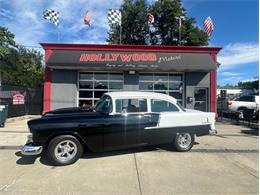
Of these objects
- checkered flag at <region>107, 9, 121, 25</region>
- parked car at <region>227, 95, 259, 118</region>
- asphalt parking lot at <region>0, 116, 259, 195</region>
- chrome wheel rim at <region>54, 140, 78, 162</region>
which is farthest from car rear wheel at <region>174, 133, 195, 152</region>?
checkered flag at <region>107, 9, 121, 25</region>

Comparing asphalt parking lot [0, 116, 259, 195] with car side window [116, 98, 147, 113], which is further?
car side window [116, 98, 147, 113]

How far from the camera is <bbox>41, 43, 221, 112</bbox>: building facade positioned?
1811cm

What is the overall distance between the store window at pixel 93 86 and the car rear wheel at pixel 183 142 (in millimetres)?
10902

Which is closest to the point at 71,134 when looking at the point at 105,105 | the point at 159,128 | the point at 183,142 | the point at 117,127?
the point at 117,127

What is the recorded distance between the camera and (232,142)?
414 inches

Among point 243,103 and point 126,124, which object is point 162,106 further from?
point 243,103

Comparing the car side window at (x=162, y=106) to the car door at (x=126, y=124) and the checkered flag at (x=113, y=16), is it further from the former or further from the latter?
the checkered flag at (x=113, y=16)

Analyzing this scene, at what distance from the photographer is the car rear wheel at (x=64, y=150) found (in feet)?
23.3

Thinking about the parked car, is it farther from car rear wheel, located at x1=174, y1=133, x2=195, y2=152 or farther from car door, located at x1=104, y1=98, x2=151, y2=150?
car door, located at x1=104, y1=98, x2=151, y2=150

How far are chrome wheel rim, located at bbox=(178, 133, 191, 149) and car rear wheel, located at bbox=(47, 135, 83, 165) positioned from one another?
Result: 292 centimetres

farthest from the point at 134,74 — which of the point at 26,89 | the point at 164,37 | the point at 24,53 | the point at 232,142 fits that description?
the point at 24,53

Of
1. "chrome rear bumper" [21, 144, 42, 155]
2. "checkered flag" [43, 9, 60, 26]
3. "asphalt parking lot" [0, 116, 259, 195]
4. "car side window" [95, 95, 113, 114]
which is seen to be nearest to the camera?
"asphalt parking lot" [0, 116, 259, 195]

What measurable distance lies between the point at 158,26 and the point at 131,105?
34411 millimetres

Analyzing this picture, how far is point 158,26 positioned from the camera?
40812 millimetres
